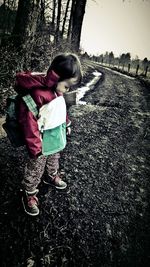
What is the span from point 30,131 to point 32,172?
1.68 ft

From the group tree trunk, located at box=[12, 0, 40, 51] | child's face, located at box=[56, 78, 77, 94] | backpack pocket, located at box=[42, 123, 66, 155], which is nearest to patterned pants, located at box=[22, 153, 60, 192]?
backpack pocket, located at box=[42, 123, 66, 155]

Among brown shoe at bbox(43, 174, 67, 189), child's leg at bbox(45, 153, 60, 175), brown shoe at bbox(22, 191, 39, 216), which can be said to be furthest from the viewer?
brown shoe at bbox(43, 174, 67, 189)

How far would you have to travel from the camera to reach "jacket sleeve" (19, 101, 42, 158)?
206 cm

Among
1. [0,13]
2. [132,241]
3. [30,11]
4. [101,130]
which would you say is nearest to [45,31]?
[30,11]

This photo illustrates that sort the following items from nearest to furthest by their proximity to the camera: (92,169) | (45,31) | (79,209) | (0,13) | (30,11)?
(79,209)
(92,169)
(30,11)
(45,31)
(0,13)

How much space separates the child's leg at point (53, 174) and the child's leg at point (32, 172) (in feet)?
1.22

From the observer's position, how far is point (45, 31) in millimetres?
8469

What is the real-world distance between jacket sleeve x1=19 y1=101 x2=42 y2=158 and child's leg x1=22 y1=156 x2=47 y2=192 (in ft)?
0.81

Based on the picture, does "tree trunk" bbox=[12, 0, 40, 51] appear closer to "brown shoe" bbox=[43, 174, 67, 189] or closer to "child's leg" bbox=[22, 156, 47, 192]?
"brown shoe" bbox=[43, 174, 67, 189]

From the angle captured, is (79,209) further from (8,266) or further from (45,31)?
(45,31)

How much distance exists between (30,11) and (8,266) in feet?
17.7

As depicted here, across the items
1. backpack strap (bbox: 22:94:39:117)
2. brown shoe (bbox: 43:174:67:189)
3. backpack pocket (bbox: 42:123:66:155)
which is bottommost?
brown shoe (bbox: 43:174:67:189)

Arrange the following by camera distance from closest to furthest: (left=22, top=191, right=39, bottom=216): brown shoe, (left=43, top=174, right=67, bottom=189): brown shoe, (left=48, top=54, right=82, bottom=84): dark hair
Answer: (left=48, top=54, right=82, bottom=84): dark hair < (left=22, top=191, right=39, bottom=216): brown shoe < (left=43, top=174, right=67, bottom=189): brown shoe

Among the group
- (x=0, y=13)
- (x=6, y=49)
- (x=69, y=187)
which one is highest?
(x=0, y=13)
